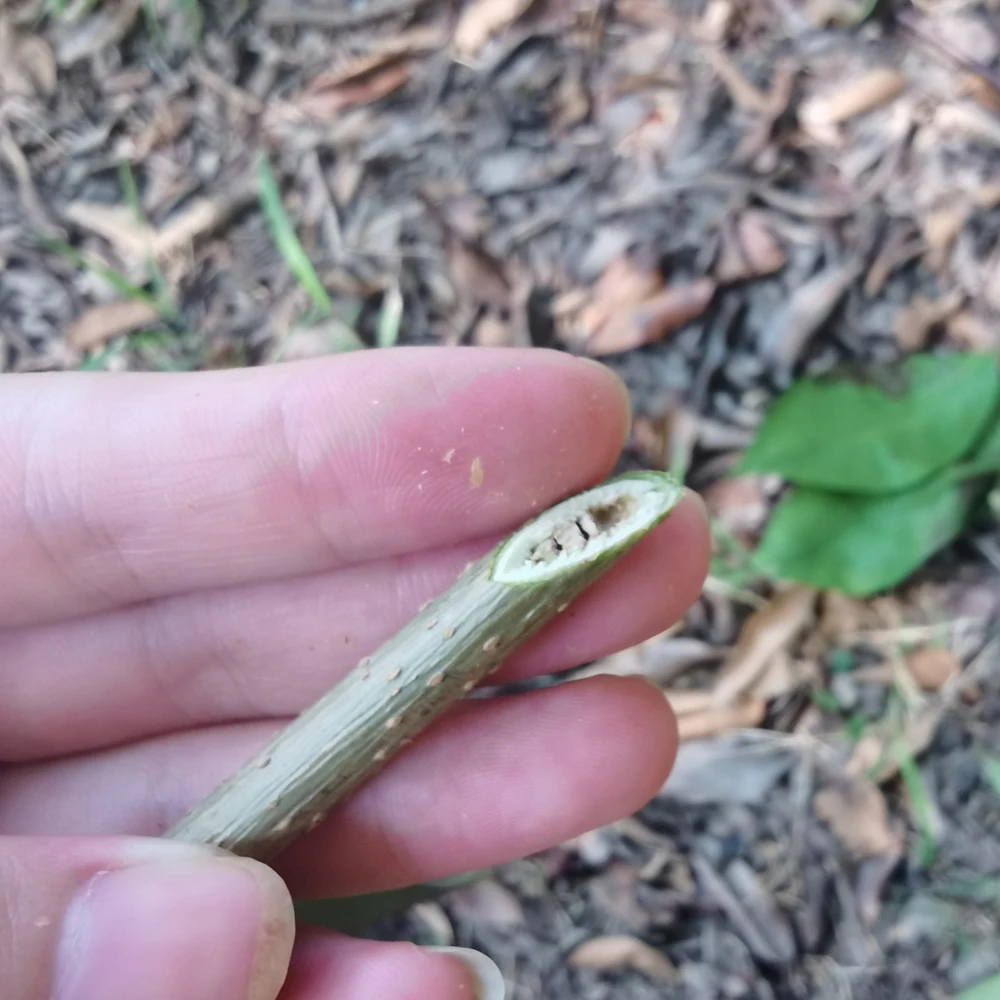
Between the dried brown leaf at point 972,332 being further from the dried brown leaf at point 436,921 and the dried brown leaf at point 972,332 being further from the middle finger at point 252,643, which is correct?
the dried brown leaf at point 436,921

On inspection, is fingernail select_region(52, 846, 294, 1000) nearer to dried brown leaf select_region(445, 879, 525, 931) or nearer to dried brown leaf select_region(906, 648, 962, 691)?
dried brown leaf select_region(445, 879, 525, 931)

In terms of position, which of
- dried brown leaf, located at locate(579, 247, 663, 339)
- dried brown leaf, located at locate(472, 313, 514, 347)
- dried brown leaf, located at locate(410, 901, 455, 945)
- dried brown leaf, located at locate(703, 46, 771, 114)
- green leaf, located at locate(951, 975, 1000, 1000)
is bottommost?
dried brown leaf, located at locate(410, 901, 455, 945)

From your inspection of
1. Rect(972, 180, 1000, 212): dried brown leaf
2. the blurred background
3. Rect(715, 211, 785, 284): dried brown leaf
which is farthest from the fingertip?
Rect(972, 180, 1000, 212): dried brown leaf

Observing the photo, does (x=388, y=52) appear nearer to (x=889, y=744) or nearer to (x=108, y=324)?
(x=108, y=324)

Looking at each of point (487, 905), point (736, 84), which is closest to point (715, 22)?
point (736, 84)

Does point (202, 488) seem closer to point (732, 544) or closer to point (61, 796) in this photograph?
point (61, 796)
